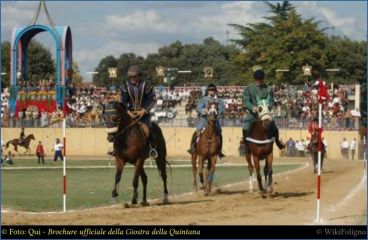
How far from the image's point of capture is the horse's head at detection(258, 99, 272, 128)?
18688 mm

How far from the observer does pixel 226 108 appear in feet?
193

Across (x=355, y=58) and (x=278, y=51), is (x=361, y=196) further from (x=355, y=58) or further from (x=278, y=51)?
(x=355, y=58)

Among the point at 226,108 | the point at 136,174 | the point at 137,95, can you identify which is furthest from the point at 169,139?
the point at 136,174

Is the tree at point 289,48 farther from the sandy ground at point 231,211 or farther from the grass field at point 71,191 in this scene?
the sandy ground at point 231,211

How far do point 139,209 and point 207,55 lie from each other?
105 metres

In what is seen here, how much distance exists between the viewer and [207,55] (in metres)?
121

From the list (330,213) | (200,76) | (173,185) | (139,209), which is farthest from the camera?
(200,76)

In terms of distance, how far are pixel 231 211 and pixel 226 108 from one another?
43081mm

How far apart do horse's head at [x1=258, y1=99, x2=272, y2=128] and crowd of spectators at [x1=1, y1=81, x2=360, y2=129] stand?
3765 centimetres

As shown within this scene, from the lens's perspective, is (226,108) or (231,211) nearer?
(231,211)

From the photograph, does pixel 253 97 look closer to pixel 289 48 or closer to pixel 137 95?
pixel 137 95

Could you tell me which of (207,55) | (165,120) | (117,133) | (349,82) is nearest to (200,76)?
(207,55)

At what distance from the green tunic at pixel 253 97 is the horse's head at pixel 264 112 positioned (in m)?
0.18

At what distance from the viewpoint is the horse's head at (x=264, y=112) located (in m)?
18.7
